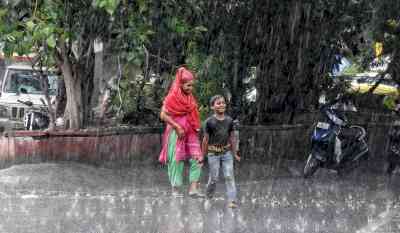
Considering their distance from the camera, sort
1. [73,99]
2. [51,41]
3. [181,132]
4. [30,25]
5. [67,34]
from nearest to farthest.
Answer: [181,132]
[51,41]
[30,25]
[67,34]
[73,99]

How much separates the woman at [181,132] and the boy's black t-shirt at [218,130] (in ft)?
1.47

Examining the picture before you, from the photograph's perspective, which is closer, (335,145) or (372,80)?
(335,145)

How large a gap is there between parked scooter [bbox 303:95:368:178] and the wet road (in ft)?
0.83

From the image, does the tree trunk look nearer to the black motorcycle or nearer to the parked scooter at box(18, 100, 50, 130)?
the parked scooter at box(18, 100, 50, 130)

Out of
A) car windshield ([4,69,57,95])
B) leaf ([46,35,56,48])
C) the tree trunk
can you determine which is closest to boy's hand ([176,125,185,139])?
leaf ([46,35,56,48])

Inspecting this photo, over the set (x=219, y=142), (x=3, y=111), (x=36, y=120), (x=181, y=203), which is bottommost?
(x=181, y=203)

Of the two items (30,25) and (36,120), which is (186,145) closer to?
(30,25)

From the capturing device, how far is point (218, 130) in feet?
33.7

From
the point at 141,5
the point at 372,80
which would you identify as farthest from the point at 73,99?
the point at 372,80

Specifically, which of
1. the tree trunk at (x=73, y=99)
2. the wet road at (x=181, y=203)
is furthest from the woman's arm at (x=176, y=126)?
the tree trunk at (x=73, y=99)

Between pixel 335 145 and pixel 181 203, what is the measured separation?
12.6 feet

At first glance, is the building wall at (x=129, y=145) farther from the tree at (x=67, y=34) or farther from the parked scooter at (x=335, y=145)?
the parked scooter at (x=335, y=145)

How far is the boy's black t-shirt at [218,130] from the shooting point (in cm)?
1026

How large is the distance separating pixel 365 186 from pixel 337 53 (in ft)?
12.1
